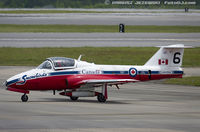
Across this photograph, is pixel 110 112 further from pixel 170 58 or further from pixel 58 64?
pixel 170 58

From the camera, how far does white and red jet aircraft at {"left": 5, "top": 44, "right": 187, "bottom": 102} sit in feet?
96.2

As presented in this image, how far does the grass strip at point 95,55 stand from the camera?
52.8 m

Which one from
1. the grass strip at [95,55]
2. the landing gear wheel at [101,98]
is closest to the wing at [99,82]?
the landing gear wheel at [101,98]

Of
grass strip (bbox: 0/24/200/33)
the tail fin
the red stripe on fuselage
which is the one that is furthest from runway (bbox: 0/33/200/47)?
the red stripe on fuselage

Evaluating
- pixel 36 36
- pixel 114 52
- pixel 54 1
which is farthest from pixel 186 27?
pixel 54 1

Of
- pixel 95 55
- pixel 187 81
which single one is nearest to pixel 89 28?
pixel 95 55

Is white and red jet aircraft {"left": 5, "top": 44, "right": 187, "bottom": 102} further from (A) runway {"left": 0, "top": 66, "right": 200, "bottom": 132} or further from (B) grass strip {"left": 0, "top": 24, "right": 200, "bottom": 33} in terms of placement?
(B) grass strip {"left": 0, "top": 24, "right": 200, "bottom": 33}

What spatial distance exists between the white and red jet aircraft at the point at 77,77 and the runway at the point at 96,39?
3533cm

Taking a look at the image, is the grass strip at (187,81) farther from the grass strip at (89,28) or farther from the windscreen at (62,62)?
the grass strip at (89,28)

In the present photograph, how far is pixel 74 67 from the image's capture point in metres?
30.1

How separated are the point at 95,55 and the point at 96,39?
17.1 meters

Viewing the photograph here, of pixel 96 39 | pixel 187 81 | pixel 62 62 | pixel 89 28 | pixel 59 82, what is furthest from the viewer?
pixel 89 28

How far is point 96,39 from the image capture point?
7388cm

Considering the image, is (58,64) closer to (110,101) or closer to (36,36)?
(110,101)
